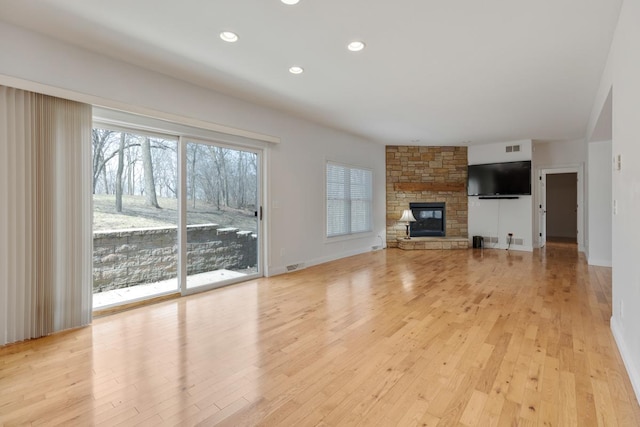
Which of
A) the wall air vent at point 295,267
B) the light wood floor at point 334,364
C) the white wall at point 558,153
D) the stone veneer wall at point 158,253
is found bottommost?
the light wood floor at point 334,364

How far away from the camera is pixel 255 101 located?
4.49m

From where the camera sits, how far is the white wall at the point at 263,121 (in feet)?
8.87

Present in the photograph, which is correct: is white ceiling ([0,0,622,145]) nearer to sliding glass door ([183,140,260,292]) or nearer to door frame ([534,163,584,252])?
sliding glass door ([183,140,260,292])

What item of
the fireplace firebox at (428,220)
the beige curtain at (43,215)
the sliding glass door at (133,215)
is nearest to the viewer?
the beige curtain at (43,215)

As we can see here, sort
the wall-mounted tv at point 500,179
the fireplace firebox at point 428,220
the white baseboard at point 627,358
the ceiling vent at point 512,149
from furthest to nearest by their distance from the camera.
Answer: the fireplace firebox at point 428,220
the ceiling vent at point 512,149
the wall-mounted tv at point 500,179
the white baseboard at point 627,358

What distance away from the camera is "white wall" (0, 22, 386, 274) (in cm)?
271

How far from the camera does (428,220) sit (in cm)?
812

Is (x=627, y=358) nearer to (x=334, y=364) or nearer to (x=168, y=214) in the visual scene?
(x=334, y=364)

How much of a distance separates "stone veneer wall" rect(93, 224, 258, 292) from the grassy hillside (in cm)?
7

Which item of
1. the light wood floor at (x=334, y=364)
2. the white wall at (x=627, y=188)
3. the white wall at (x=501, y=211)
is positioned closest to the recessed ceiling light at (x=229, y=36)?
the light wood floor at (x=334, y=364)

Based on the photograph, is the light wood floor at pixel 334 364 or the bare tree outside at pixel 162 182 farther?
the bare tree outside at pixel 162 182

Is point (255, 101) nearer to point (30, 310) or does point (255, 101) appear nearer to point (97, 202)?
point (97, 202)

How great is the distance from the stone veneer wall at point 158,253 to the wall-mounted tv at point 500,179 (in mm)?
5756

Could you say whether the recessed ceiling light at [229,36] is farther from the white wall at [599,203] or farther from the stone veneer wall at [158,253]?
the white wall at [599,203]
